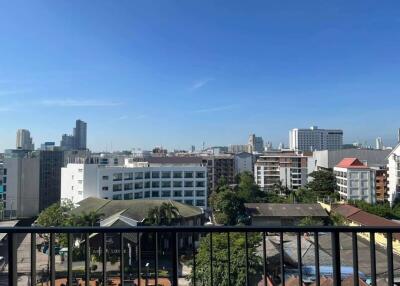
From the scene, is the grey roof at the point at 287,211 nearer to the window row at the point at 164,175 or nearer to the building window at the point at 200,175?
the building window at the point at 200,175

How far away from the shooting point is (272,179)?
59438mm

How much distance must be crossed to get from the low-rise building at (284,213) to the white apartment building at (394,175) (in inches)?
479

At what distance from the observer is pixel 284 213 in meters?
29.3

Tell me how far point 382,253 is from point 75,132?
103 m

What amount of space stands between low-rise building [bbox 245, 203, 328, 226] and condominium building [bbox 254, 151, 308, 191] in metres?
23.8

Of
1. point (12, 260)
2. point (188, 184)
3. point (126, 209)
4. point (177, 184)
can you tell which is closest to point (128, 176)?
point (177, 184)

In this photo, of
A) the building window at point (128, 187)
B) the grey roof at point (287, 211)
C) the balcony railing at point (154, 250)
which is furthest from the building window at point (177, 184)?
the balcony railing at point (154, 250)

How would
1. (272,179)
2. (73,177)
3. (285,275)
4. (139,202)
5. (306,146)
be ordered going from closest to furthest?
1. (285,275)
2. (139,202)
3. (73,177)
4. (272,179)
5. (306,146)

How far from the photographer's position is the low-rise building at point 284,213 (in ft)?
93.4

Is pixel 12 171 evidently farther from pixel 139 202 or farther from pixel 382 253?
pixel 382 253

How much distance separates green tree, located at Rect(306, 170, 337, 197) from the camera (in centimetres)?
4072

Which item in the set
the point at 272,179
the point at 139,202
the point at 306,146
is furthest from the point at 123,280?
the point at 306,146

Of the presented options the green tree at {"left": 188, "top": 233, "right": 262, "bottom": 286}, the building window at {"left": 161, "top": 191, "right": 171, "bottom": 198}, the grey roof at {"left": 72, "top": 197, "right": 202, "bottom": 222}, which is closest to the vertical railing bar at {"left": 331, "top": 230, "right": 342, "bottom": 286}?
the green tree at {"left": 188, "top": 233, "right": 262, "bottom": 286}

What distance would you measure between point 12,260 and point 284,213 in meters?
28.6
